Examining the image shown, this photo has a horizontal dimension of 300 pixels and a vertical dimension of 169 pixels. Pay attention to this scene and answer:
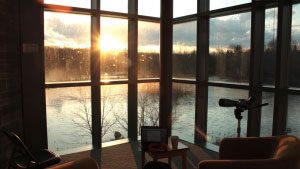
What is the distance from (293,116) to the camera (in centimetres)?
402

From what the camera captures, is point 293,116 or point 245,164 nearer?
point 245,164

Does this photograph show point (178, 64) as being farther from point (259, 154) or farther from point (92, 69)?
point (259, 154)

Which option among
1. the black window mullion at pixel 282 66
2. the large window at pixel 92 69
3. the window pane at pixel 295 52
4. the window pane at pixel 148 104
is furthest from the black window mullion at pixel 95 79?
the window pane at pixel 295 52

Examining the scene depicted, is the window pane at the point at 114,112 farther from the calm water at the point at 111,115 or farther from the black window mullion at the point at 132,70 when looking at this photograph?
the black window mullion at the point at 132,70

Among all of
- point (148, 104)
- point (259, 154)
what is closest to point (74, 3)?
point (148, 104)

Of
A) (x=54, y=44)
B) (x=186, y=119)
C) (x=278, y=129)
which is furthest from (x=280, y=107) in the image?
(x=54, y=44)

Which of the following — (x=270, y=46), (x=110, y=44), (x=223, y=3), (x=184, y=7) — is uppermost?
(x=184, y=7)

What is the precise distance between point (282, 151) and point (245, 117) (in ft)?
6.45

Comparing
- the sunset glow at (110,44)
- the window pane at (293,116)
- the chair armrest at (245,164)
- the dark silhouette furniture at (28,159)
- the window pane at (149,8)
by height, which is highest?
the window pane at (149,8)

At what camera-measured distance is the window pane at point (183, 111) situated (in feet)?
18.4

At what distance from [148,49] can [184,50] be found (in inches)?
29.1

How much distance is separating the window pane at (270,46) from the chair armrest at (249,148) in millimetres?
1335

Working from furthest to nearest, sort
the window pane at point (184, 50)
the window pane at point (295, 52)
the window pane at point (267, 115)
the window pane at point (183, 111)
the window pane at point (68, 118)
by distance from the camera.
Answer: the window pane at point (183, 111)
the window pane at point (184, 50)
the window pane at point (68, 118)
the window pane at point (267, 115)
the window pane at point (295, 52)

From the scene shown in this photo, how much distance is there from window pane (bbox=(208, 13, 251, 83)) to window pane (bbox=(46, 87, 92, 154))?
7.77 feet
